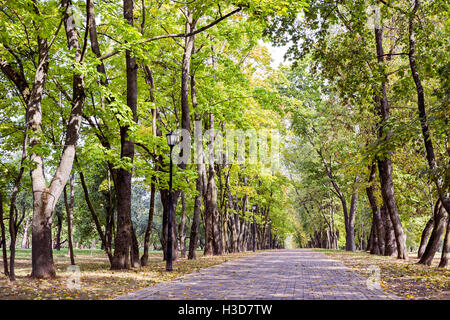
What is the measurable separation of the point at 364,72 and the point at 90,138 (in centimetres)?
1105

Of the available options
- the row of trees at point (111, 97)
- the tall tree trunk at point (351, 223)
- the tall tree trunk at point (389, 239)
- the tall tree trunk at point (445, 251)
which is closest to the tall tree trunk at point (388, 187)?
the tall tree trunk at point (389, 239)

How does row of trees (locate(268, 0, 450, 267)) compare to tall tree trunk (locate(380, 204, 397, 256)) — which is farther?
tall tree trunk (locate(380, 204, 397, 256))

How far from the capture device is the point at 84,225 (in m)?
36.5

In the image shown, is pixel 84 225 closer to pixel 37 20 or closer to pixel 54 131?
pixel 54 131

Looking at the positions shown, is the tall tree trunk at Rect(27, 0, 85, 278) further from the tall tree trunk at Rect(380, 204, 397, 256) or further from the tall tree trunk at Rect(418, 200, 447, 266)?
the tall tree trunk at Rect(380, 204, 397, 256)

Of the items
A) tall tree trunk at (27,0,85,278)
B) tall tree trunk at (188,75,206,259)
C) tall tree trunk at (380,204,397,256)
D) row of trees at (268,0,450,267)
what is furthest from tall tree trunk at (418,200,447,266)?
tall tree trunk at (27,0,85,278)

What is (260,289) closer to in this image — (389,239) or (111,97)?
(111,97)

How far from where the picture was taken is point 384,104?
1778 cm

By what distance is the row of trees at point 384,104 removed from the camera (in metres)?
11.1

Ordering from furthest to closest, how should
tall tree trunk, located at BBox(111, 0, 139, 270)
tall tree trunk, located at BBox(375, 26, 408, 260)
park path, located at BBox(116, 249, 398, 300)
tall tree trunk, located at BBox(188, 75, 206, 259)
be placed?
1. tall tree trunk, located at BBox(188, 75, 206, 259)
2. tall tree trunk, located at BBox(375, 26, 408, 260)
3. tall tree trunk, located at BBox(111, 0, 139, 270)
4. park path, located at BBox(116, 249, 398, 300)

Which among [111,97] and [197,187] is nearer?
[111,97]

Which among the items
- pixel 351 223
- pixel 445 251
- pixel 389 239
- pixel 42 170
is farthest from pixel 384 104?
pixel 351 223

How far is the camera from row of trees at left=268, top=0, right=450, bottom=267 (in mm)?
11062
